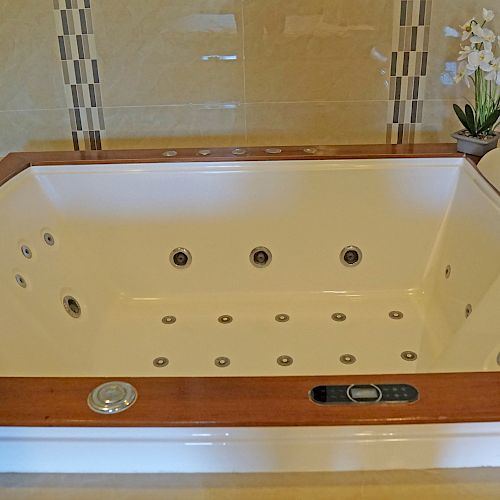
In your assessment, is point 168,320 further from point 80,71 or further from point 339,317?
point 80,71

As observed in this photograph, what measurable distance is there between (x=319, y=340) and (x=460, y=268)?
441 mm

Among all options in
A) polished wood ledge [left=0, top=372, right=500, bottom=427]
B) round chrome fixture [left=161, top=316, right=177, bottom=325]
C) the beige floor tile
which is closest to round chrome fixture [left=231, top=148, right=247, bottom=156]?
round chrome fixture [left=161, top=316, right=177, bottom=325]

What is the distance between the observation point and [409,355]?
1.65 meters

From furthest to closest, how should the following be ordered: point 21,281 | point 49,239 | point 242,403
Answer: point 49,239 → point 21,281 → point 242,403

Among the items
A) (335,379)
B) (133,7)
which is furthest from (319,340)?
(133,7)

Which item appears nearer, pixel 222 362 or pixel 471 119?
pixel 222 362

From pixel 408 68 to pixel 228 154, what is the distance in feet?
2.03

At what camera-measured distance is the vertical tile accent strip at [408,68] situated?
179 cm

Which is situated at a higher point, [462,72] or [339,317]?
[462,72]

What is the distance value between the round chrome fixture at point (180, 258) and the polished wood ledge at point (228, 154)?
0.28 m

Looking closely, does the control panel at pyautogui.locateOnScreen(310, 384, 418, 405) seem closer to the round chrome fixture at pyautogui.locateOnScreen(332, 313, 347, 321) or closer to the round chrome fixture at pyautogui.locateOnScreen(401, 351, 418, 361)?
the round chrome fixture at pyautogui.locateOnScreen(401, 351, 418, 361)

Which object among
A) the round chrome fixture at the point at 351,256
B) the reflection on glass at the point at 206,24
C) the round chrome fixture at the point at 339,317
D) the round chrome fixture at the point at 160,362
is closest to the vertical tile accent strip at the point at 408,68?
the round chrome fixture at the point at 351,256

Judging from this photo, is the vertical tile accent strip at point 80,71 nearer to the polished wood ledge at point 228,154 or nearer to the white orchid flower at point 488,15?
the polished wood ledge at point 228,154

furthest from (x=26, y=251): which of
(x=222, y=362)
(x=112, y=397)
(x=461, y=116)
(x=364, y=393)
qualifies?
(x=461, y=116)
